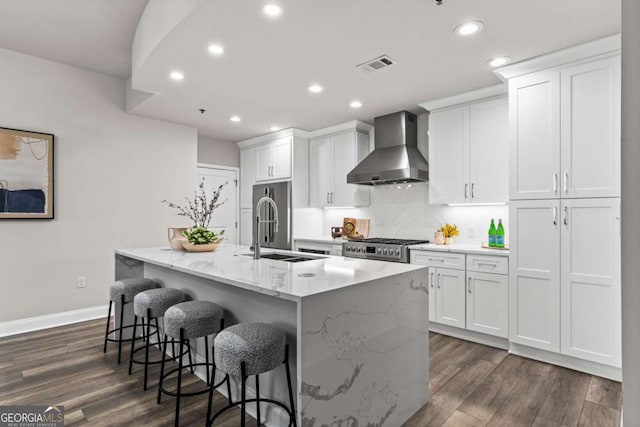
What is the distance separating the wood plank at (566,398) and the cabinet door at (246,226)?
14.8ft

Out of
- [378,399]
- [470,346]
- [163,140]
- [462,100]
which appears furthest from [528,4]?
[163,140]

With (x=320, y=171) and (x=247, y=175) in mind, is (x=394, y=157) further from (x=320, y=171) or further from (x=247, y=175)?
(x=247, y=175)

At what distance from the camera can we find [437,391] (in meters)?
2.39

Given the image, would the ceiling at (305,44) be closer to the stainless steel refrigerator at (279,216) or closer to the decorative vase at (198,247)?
the stainless steel refrigerator at (279,216)

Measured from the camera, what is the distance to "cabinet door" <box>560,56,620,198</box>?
8.36ft

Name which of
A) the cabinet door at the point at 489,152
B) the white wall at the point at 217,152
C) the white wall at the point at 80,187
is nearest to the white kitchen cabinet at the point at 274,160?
the white wall at the point at 217,152

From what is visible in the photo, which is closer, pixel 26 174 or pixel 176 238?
pixel 176 238

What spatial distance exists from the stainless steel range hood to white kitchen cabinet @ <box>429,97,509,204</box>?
0.22 metres

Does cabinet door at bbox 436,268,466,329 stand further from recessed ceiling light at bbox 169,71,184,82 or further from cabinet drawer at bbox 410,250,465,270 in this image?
recessed ceiling light at bbox 169,71,184,82

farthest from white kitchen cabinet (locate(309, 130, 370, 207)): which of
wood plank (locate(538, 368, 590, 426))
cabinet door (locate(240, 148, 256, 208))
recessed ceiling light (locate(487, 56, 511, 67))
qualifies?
wood plank (locate(538, 368, 590, 426))

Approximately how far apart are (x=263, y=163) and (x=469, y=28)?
378cm

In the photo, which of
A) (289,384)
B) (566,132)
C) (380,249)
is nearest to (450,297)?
(380,249)

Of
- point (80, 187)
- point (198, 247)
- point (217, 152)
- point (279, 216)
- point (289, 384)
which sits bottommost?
point (289, 384)

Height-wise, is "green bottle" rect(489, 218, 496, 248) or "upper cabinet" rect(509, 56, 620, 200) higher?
"upper cabinet" rect(509, 56, 620, 200)
